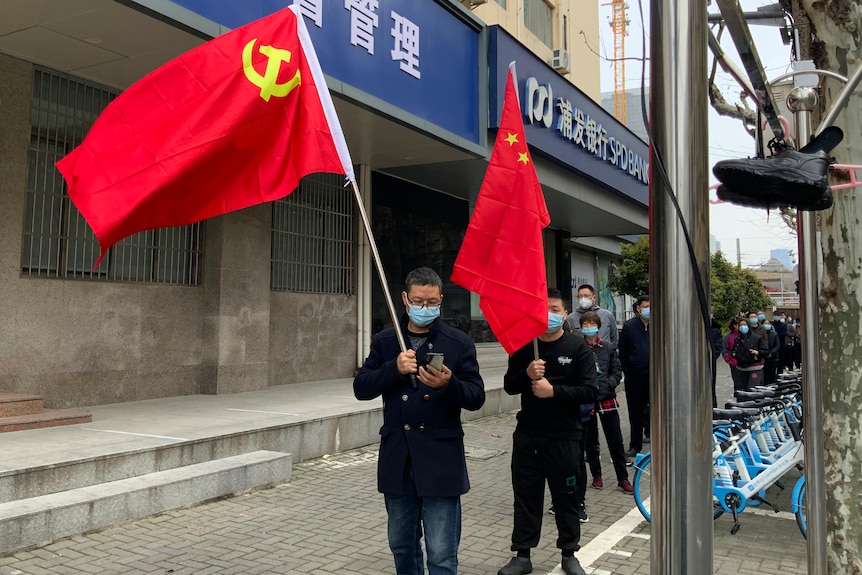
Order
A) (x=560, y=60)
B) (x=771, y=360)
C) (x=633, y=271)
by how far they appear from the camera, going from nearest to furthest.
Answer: (x=771, y=360) → (x=560, y=60) → (x=633, y=271)

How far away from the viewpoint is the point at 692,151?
1873 mm

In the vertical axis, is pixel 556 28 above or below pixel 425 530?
above

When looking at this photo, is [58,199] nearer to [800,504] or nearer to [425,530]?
[425,530]

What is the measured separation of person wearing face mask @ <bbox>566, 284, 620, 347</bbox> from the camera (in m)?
7.51

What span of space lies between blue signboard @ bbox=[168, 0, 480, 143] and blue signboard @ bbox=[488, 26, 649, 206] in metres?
0.61

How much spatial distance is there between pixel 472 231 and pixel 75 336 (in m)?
5.94

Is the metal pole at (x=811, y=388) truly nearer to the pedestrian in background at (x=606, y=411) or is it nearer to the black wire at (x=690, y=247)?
the black wire at (x=690, y=247)

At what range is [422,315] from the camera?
358 centimetres

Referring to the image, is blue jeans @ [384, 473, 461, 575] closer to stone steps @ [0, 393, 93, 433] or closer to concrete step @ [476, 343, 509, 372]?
stone steps @ [0, 393, 93, 433]

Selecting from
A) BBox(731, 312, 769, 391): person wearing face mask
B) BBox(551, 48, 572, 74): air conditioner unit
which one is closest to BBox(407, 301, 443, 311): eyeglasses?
BBox(731, 312, 769, 391): person wearing face mask

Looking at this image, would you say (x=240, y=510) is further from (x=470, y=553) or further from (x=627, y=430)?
(x=627, y=430)

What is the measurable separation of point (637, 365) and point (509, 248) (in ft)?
14.2

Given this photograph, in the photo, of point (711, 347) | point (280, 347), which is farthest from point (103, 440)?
point (711, 347)

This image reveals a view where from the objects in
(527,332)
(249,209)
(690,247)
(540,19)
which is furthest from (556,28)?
(690,247)
